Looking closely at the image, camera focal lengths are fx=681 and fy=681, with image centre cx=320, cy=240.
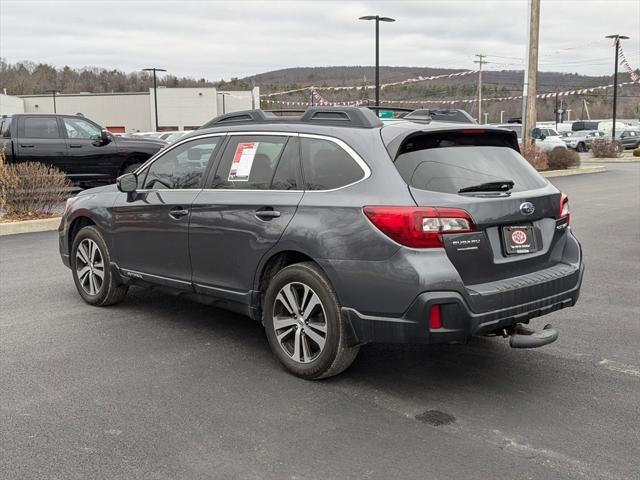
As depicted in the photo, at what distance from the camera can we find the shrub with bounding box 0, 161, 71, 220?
11.4m

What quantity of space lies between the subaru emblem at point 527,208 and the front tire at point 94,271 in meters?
3.72

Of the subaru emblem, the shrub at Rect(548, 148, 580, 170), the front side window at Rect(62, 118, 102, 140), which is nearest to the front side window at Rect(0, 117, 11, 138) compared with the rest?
the front side window at Rect(62, 118, 102, 140)

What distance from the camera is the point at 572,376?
4562 millimetres

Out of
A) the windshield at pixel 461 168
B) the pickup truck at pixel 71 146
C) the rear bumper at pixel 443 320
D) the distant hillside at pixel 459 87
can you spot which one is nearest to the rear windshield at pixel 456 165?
the windshield at pixel 461 168

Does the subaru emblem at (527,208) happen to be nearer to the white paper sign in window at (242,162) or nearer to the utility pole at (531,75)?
the white paper sign in window at (242,162)

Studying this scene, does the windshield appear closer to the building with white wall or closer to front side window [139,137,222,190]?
front side window [139,137,222,190]

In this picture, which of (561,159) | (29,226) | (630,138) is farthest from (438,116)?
(630,138)

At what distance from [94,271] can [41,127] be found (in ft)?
32.8

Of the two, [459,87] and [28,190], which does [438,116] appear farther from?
[459,87]

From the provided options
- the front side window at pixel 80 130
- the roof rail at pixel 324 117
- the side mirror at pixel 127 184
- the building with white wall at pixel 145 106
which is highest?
the building with white wall at pixel 145 106

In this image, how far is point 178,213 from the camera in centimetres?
535

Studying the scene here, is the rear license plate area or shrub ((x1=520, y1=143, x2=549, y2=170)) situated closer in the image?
the rear license plate area

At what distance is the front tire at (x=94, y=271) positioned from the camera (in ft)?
20.4

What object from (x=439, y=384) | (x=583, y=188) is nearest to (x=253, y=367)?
(x=439, y=384)
